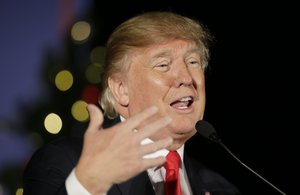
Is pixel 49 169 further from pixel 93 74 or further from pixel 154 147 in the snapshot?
pixel 93 74

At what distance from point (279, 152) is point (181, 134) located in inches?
33.6

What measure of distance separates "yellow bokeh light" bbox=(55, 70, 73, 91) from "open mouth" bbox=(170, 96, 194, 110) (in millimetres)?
761

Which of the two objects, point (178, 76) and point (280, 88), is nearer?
point (178, 76)

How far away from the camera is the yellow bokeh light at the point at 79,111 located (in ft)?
8.05

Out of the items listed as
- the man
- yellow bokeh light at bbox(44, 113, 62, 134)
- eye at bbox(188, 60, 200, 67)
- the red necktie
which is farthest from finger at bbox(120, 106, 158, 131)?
yellow bokeh light at bbox(44, 113, 62, 134)

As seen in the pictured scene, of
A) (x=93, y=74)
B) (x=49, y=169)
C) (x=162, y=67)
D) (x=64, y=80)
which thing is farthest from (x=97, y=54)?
(x=49, y=169)

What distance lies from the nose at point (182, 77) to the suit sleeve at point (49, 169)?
1.39ft

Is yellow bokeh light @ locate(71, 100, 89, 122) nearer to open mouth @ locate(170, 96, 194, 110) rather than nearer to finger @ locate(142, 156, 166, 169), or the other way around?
open mouth @ locate(170, 96, 194, 110)

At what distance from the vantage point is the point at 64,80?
244 centimetres

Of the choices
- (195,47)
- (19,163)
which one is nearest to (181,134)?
(195,47)

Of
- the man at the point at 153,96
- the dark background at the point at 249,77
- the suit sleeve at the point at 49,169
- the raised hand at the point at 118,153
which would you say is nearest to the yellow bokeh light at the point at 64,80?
the dark background at the point at 249,77

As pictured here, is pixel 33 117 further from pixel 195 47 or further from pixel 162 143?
pixel 162 143

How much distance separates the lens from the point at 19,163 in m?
2.21

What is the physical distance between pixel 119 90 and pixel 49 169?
0.44 meters
